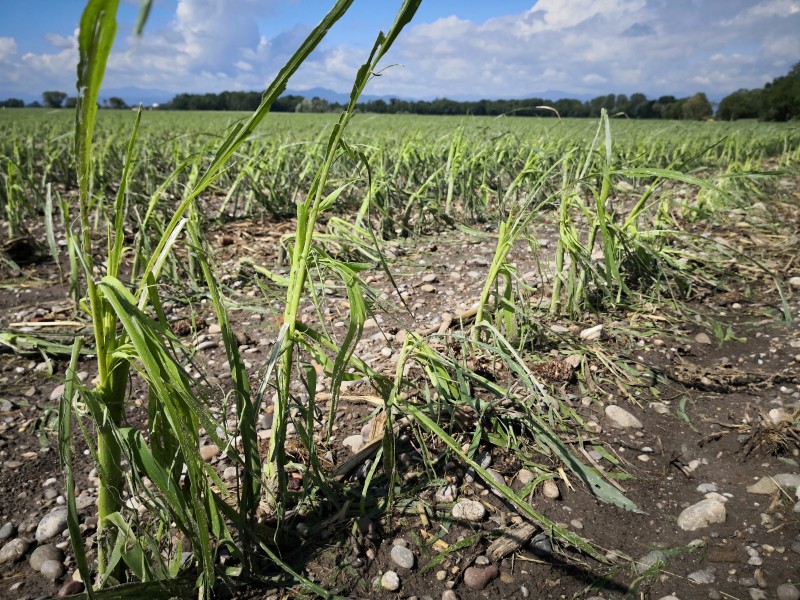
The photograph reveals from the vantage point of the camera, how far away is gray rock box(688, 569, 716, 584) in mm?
1202

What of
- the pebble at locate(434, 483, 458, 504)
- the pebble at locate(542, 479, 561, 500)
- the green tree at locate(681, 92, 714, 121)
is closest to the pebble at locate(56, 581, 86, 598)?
the pebble at locate(434, 483, 458, 504)

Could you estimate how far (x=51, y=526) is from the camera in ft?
4.34

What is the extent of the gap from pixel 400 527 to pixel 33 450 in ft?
3.91

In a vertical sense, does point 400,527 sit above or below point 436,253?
below

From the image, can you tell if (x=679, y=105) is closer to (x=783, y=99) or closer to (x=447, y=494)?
(x=783, y=99)

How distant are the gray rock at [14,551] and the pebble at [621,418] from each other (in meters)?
1.73

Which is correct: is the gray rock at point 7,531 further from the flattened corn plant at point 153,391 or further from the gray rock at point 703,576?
the gray rock at point 703,576

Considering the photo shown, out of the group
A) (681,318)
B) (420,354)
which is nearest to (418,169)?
(681,318)

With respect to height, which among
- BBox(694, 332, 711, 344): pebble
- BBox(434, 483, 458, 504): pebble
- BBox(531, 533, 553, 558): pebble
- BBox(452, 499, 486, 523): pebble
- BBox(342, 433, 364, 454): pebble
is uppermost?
BBox(694, 332, 711, 344): pebble

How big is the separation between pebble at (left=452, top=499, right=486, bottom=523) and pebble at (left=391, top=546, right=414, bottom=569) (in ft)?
0.57

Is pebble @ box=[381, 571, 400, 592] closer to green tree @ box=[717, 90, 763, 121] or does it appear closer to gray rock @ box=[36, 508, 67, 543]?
gray rock @ box=[36, 508, 67, 543]

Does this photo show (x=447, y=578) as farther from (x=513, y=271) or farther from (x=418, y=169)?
(x=418, y=169)

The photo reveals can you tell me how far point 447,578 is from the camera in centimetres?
123

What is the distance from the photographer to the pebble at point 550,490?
4.82ft
